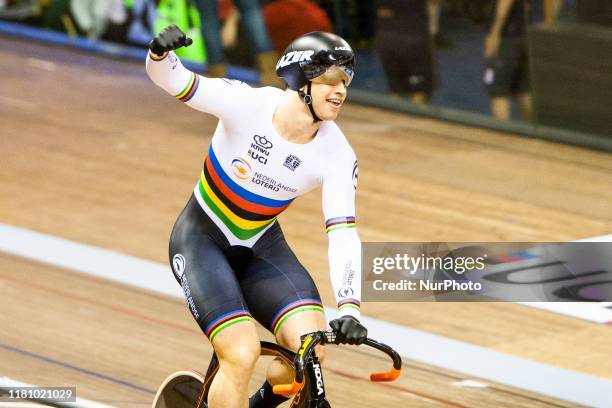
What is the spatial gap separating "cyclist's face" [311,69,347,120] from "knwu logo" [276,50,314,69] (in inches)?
3.3

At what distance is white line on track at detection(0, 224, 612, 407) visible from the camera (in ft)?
19.0

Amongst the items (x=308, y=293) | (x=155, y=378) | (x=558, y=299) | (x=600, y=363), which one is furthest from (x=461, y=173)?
(x=308, y=293)

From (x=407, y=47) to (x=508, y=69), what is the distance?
96 centimetres

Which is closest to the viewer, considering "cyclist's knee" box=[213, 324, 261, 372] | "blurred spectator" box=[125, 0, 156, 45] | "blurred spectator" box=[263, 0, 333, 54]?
"cyclist's knee" box=[213, 324, 261, 372]

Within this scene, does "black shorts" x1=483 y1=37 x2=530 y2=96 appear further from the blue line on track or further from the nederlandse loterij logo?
the nederlandse loterij logo

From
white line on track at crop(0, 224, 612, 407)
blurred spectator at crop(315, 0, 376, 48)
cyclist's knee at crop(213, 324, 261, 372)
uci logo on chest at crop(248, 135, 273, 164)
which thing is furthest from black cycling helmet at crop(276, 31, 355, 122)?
blurred spectator at crop(315, 0, 376, 48)

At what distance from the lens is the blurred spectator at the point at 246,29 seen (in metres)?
10.4

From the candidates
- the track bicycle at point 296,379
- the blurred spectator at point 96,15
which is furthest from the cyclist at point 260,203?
the blurred spectator at point 96,15

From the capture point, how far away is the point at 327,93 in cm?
422

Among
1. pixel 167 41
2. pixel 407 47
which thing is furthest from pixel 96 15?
pixel 167 41

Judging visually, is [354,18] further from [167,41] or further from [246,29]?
[167,41]

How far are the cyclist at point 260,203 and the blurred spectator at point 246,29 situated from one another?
594 centimetres

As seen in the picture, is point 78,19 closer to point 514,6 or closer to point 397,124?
point 397,124

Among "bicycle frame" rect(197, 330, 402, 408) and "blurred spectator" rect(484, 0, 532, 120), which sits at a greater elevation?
"blurred spectator" rect(484, 0, 532, 120)
